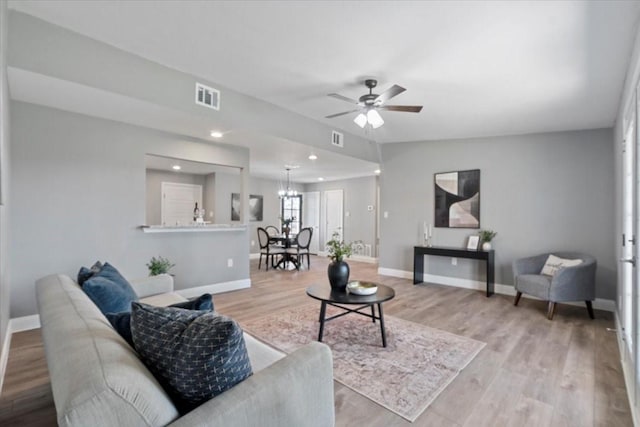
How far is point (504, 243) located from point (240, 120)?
427 cm

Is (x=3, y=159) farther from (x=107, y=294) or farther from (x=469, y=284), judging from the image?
(x=469, y=284)

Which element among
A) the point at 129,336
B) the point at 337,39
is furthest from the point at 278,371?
the point at 337,39

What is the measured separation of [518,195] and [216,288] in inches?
188

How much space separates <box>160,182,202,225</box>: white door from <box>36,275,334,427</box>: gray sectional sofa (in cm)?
623

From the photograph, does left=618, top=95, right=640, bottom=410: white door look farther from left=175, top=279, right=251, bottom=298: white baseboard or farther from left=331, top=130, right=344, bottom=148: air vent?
left=175, top=279, right=251, bottom=298: white baseboard

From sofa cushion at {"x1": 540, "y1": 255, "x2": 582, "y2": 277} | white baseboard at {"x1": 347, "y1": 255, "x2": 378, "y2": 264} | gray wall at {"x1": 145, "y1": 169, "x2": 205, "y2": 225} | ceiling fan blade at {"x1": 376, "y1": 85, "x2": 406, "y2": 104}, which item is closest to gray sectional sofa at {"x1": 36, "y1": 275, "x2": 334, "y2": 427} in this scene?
ceiling fan blade at {"x1": 376, "y1": 85, "x2": 406, "y2": 104}

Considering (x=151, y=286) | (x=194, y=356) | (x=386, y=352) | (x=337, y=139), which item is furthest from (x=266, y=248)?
(x=194, y=356)

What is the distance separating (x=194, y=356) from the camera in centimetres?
98

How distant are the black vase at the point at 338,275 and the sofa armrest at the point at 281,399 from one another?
164 cm

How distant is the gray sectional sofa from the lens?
0.79 m

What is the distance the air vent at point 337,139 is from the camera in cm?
490

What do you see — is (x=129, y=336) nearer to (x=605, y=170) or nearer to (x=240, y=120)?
(x=240, y=120)

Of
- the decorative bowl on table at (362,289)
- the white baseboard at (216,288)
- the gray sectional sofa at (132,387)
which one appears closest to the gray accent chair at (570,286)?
the decorative bowl on table at (362,289)

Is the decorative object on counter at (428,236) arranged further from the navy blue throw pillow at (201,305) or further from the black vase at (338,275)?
the navy blue throw pillow at (201,305)
